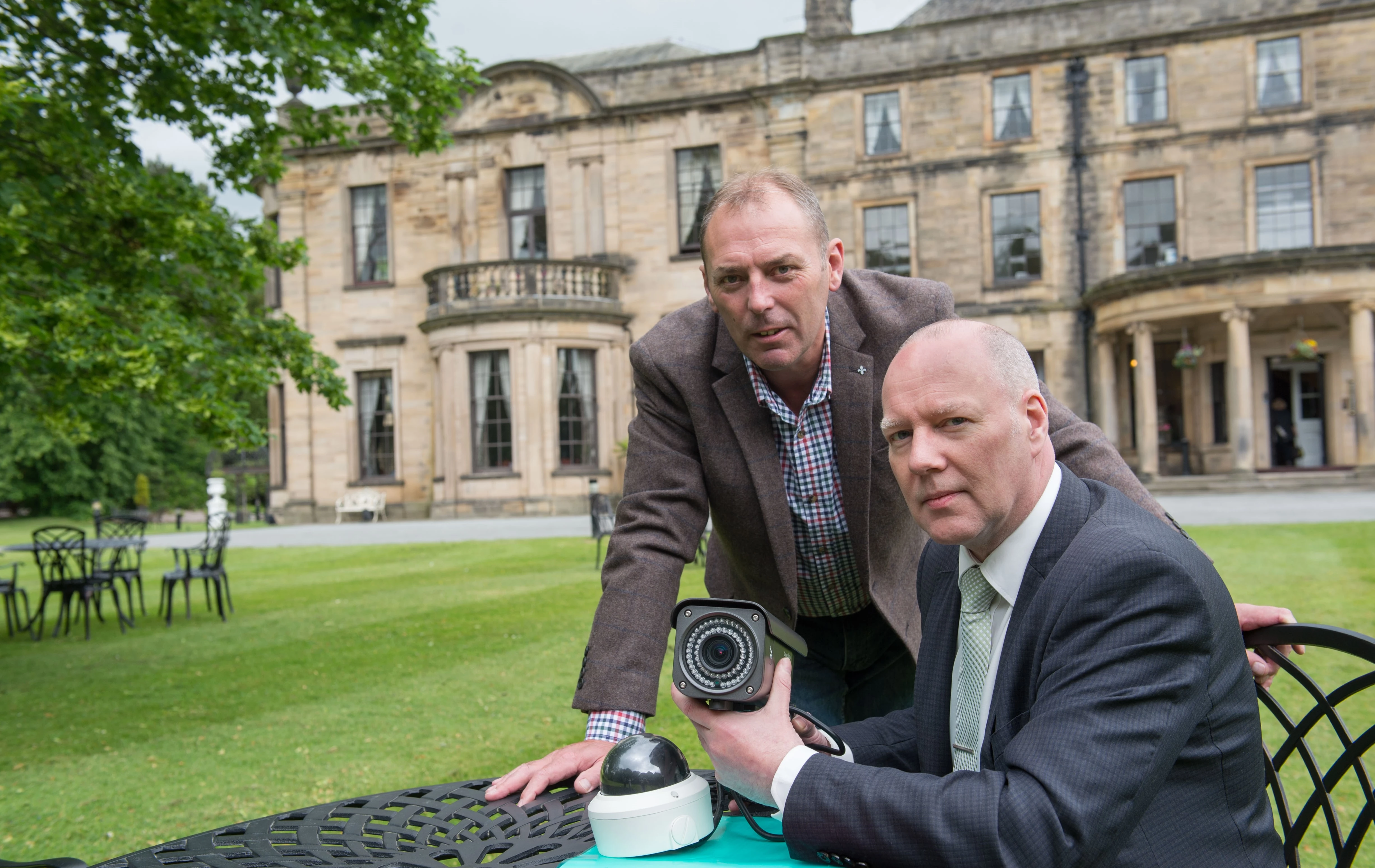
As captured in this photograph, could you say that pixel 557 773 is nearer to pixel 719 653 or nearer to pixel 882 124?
pixel 719 653

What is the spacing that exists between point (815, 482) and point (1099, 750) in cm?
144

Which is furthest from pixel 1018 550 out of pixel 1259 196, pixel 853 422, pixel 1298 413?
pixel 1298 413

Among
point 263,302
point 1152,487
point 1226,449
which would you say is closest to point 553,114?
point 263,302

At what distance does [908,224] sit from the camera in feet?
86.2

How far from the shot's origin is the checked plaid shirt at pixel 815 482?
280 cm

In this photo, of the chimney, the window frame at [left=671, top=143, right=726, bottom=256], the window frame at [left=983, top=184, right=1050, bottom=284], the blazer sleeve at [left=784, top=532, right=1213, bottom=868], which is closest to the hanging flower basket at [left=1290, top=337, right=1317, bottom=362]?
the window frame at [left=983, top=184, right=1050, bottom=284]

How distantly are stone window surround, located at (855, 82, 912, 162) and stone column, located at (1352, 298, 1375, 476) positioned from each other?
36.1 ft

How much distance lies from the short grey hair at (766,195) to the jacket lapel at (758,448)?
1.28ft

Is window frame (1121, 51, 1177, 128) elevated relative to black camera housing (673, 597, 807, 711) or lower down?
elevated

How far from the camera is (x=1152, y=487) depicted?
23.0 m

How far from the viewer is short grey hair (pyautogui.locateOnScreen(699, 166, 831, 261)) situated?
7.78 ft

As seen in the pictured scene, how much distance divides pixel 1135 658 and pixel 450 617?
8.95m

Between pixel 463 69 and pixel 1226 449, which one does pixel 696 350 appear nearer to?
pixel 463 69

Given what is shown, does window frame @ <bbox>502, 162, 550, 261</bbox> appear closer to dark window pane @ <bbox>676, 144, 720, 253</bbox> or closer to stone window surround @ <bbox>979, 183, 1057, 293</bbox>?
dark window pane @ <bbox>676, 144, 720, 253</bbox>
